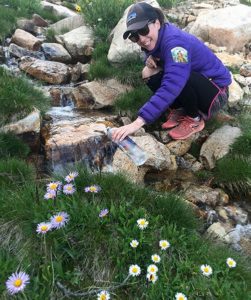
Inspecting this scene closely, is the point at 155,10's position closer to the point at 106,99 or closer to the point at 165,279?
the point at 106,99

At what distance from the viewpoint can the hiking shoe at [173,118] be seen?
18.9 feet

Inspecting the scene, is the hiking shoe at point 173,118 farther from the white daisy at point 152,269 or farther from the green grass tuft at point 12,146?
the white daisy at point 152,269

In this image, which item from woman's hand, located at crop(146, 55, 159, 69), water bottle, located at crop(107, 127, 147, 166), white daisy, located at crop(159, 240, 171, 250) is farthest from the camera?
woman's hand, located at crop(146, 55, 159, 69)

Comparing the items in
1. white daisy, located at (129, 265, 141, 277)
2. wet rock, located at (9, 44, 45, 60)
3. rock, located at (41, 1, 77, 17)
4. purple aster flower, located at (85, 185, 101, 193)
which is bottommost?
rock, located at (41, 1, 77, 17)

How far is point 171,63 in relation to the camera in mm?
4367

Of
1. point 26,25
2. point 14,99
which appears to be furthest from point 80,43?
point 14,99

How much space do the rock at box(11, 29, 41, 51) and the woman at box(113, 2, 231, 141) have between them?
4.61 meters

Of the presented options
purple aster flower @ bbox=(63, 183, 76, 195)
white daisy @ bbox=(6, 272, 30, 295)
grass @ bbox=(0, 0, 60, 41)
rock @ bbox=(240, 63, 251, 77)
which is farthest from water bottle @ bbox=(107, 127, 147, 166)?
grass @ bbox=(0, 0, 60, 41)

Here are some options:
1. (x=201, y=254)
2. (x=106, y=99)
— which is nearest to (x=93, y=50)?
(x=106, y=99)

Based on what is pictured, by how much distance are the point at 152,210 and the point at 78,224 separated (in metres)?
0.79

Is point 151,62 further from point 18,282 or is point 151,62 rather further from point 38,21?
point 38,21

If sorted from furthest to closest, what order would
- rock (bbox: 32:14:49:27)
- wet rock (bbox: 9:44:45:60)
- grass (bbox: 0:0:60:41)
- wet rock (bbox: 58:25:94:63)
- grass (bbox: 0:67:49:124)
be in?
1. rock (bbox: 32:14:49:27)
2. grass (bbox: 0:0:60:41)
3. wet rock (bbox: 58:25:94:63)
4. wet rock (bbox: 9:44:45:60)
5. grass (bbox: 0:67:49:124)

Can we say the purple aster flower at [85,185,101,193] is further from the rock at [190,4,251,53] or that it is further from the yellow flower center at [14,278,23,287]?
the rock at [190,4,251,53]

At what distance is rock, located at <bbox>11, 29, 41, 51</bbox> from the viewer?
9.27 m
